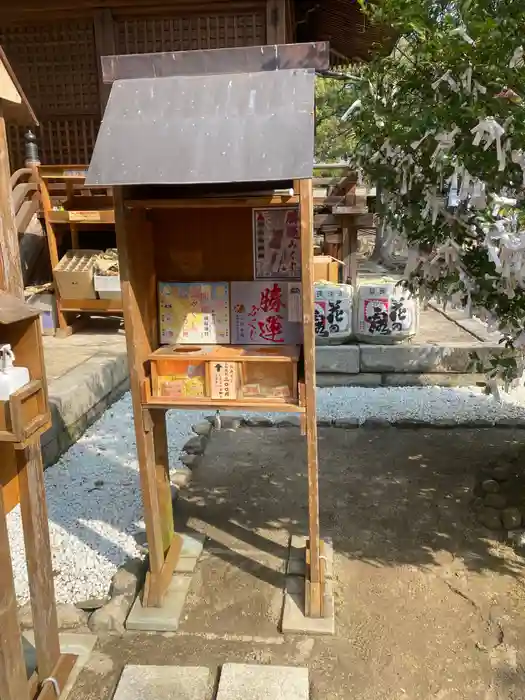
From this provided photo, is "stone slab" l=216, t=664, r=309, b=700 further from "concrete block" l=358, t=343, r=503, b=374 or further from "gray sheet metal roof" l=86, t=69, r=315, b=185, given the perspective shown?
"concrete block" l=358, t=343, r=503, b=374

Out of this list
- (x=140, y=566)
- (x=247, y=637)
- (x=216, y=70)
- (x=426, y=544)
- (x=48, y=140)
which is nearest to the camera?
(x=216, y=70)

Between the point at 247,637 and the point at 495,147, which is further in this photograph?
the point at 247,637

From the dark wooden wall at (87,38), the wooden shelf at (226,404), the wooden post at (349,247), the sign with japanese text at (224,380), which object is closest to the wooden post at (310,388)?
the wooden shelf at (226,404)

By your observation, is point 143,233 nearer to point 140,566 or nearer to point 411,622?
point 140,566

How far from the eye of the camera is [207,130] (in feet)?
8.99

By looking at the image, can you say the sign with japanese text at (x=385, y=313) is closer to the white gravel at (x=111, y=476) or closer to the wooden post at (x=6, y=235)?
the white gravel at (x=111, y=476)

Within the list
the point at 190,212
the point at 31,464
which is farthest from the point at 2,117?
the point at 31,464

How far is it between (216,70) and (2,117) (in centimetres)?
→ 107

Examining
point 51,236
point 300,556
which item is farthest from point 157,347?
point 51,236

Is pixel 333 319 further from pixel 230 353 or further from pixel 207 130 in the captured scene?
pixel 207 130

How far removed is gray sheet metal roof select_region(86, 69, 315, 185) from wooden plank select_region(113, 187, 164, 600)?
0.34 m

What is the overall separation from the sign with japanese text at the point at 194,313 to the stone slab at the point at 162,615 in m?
1.55

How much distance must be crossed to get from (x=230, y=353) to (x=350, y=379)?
14.8 feet

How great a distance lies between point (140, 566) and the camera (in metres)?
3.80
